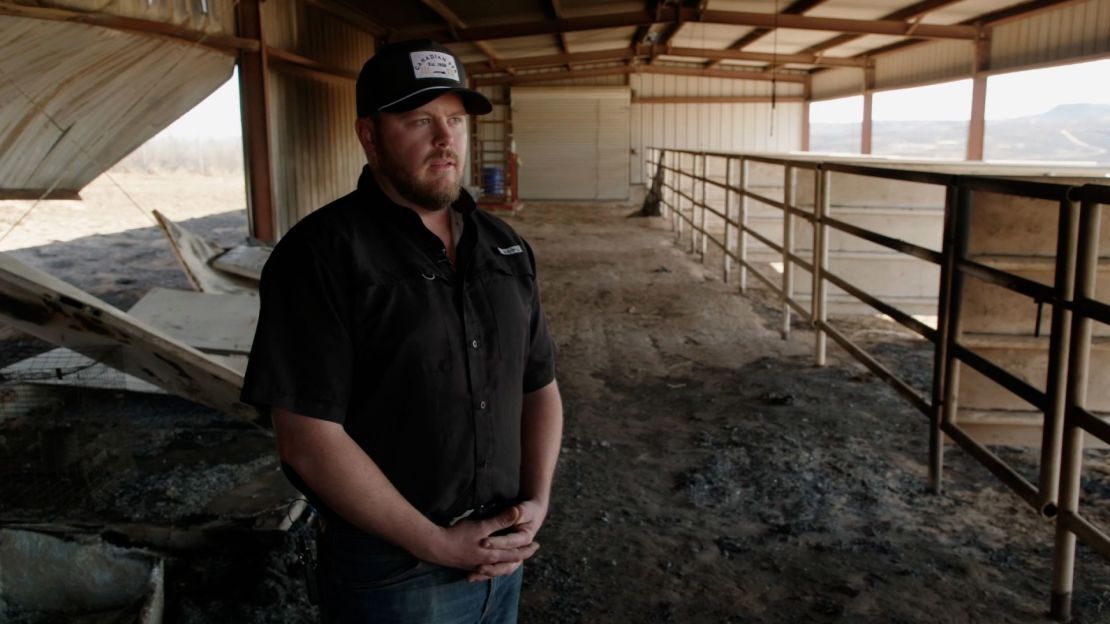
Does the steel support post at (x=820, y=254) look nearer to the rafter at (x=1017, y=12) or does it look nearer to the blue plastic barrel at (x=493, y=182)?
the rafter at (x=1017, y=12)

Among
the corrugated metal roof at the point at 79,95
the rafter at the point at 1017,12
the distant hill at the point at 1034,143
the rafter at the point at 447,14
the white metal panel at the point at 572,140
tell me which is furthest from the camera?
the distant hill at the point at 1034,143

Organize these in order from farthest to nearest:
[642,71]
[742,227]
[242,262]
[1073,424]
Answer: [642,71], [742,227], [242,262], [1073,424]

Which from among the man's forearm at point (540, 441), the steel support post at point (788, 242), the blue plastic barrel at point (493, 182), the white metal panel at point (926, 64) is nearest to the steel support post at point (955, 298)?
the man's forearm at point (540, 441)

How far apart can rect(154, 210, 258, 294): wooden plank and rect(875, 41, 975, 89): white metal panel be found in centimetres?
1255

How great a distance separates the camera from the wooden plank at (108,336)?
3.18 m

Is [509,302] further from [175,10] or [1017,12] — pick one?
[1017,12]

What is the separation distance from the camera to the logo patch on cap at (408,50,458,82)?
4.77ft

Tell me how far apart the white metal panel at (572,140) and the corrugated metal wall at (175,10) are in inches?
583

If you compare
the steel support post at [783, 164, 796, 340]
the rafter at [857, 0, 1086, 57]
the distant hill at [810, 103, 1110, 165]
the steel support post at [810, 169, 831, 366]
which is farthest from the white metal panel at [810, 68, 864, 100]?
the steel support post at [810, 169, 831, 366]

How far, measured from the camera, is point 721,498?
3.47 meters

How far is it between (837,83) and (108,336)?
2053 centimetres

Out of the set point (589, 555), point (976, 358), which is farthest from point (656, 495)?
point (976, 358)

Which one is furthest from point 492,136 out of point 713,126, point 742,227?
point 742,227

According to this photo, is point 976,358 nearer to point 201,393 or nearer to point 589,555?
point 589,555
